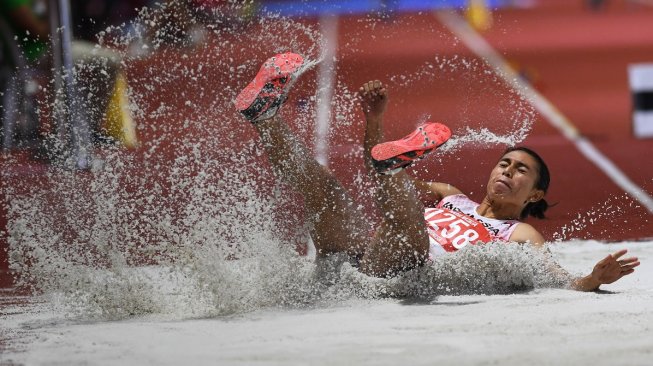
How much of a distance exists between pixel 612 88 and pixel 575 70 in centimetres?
51

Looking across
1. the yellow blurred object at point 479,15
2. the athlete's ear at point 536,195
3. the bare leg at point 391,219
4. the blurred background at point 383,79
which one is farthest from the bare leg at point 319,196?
the yellow blurred object at point 479,15

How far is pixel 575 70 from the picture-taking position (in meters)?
8.82

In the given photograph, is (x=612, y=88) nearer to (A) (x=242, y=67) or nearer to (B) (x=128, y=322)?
(A) (x=242, y=67)

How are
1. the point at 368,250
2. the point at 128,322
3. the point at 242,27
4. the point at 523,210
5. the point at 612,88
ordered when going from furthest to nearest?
the point at 612,88 < the point at 242,27 < the point at 523,210 < the point at 368,250 < the point at 128,322

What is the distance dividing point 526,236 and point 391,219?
2.03 ft

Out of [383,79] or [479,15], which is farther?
[479,15]

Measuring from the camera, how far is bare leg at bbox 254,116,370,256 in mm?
3896

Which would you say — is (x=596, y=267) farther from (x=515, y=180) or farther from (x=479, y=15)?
(x=479, y=15)

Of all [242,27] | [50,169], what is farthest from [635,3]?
[50,169]

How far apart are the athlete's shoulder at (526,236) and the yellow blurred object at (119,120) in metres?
3.07

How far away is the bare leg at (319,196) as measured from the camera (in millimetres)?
3896

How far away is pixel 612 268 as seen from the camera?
11.9 ft

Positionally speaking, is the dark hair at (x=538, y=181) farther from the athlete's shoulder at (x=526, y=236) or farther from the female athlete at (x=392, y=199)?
the athlete's shoulder at (x=526, y=236)

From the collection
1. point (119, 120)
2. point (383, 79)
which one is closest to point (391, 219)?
point (119, 120)
